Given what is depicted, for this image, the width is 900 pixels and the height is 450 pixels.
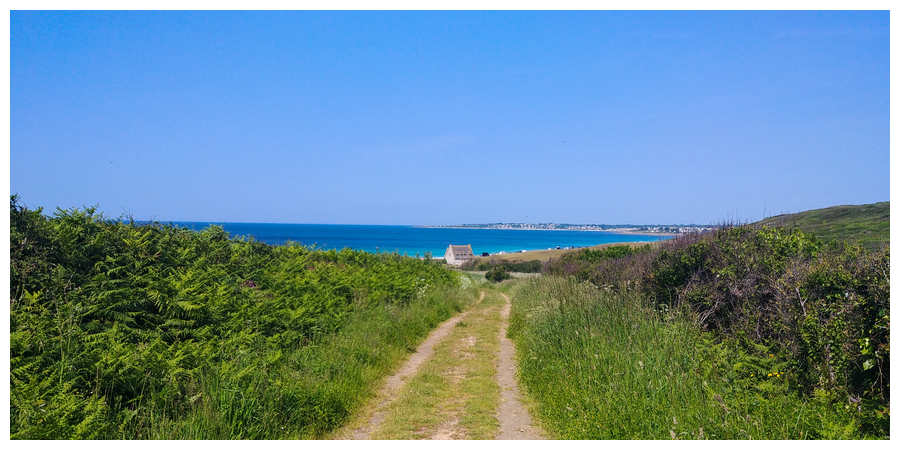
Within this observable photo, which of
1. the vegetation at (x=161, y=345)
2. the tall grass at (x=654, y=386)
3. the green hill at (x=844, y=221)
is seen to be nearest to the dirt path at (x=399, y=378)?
the vegetation at (x=161, y=345)

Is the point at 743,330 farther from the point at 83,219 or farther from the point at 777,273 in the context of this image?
→ the point at 83,219

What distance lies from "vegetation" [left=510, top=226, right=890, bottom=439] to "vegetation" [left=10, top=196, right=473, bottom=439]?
2683mm

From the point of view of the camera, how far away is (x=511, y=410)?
647 centimetres

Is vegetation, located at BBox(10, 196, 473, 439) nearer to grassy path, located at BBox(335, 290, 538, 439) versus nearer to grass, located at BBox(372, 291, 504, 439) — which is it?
grassy path, located at BBox(335, 290, 538, 439)

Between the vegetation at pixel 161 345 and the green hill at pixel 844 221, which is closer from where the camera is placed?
the vegetation at pixel 161 345

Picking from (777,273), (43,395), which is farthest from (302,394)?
(777,273)

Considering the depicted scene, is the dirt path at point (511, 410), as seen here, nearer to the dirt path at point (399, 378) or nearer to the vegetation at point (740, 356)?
the vegetation at point (740, 356)

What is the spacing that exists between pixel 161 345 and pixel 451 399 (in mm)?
3439

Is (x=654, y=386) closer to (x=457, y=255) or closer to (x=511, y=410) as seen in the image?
(x=511, y=410)

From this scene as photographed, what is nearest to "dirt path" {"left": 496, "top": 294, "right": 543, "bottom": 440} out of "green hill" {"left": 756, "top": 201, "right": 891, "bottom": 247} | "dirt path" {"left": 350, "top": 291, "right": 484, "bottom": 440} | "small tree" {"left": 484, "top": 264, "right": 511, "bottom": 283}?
"dirt path" {"left": 350, "top": 291, "right": 484, "bottom": 440}

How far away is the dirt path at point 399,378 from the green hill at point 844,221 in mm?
6347

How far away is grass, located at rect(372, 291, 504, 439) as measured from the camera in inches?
224

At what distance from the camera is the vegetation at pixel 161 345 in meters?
4.18

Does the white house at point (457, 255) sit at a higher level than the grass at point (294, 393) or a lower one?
lower
